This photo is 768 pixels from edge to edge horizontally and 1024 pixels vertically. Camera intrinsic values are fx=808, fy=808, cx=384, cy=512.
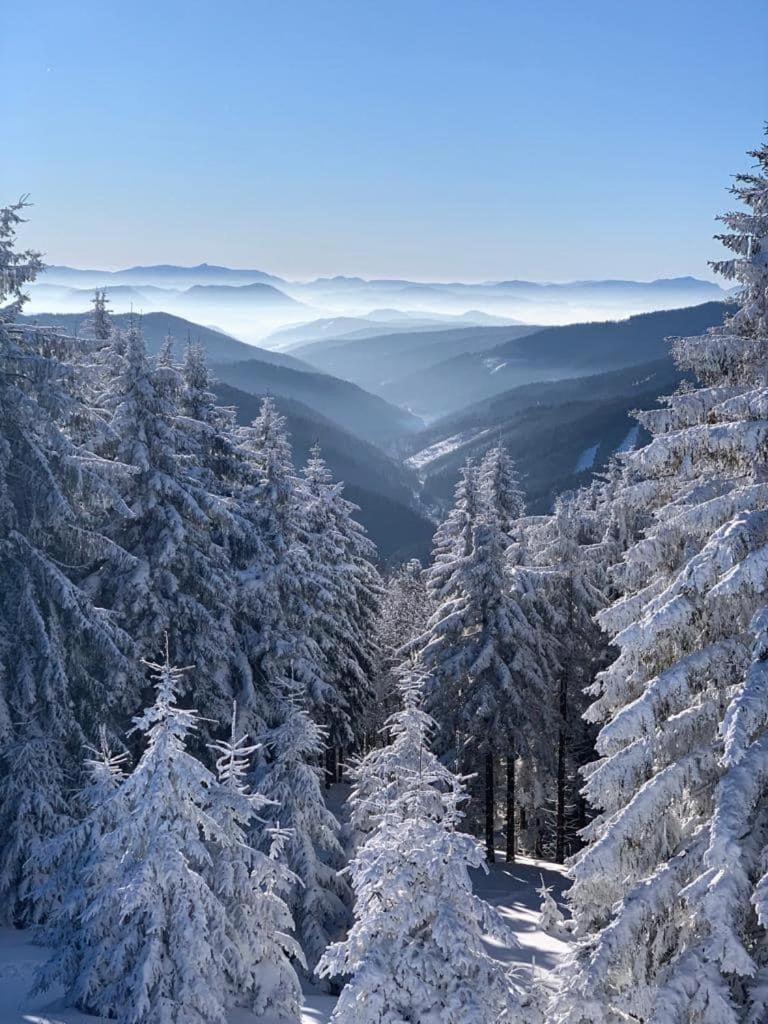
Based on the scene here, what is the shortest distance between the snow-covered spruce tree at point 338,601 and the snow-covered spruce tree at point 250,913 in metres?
11.6

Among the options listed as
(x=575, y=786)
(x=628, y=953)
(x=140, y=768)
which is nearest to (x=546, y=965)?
(x=628, y=953)

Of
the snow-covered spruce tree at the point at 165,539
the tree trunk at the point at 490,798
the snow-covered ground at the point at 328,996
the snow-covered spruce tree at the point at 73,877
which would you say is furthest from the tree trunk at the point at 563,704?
the snow-covered spruce tree at the point at 73,877

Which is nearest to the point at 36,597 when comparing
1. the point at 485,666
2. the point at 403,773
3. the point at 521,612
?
the point at 403,773

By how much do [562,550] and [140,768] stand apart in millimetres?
18442

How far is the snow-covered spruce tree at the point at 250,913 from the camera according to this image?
1203 cm

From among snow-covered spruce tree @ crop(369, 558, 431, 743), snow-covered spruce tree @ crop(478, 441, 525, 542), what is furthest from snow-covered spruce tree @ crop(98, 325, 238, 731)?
snow-covered spruce tree @ crop(369, 558, 431, 743)

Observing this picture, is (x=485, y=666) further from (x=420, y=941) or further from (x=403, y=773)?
(x=420, y=941)

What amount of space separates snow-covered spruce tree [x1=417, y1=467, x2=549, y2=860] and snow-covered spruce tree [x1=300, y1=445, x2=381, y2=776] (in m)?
3.24

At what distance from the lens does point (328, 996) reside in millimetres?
15609

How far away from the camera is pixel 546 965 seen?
57.6 feet

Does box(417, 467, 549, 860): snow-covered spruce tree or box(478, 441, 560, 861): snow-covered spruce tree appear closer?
box(417, 467, 549, 860): snow-covered spruce tree

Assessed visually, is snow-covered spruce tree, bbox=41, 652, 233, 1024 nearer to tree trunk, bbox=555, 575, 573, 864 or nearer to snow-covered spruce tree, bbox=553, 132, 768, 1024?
snow-covered spruce tree, bbox=553, 132, 768, 1024

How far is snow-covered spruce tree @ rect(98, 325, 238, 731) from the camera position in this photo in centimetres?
1908

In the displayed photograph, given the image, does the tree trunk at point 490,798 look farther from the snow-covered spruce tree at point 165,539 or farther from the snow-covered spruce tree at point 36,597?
the snow-covered spruce tree at point 36,597
